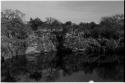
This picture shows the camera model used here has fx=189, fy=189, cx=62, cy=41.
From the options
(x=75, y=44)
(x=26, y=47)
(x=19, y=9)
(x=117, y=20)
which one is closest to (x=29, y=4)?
(x=19, y=9)

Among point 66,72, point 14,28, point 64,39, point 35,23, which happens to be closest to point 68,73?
point 66,72

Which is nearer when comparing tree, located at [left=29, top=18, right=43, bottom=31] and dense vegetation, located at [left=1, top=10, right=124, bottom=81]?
dense vegetation, located at [left=1, top=10, right=124, bottom=81]

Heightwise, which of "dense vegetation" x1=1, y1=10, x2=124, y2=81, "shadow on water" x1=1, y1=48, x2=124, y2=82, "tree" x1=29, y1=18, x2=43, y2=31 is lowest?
"shadow on water" x1=1, y1=48, x2=124, y2=82

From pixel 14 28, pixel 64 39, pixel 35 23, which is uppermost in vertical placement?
pixel 35 23

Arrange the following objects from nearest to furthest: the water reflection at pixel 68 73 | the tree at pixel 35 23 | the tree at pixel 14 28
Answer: the water reflection at pixel 68 73
the tree at pixel 14 28
the tree at pixel 35 23

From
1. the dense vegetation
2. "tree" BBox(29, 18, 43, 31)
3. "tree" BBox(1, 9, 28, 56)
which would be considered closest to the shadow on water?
the dense vegetation

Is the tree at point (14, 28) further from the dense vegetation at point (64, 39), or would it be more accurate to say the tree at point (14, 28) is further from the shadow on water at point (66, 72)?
the shadow on water at point (66, 72)

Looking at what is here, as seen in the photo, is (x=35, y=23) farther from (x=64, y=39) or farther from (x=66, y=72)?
(x=66, y=72)

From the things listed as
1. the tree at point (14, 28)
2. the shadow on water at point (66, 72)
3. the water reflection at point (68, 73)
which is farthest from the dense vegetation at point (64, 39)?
the water reflection at point (68, 73)

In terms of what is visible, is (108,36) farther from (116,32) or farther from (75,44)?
(75,44)

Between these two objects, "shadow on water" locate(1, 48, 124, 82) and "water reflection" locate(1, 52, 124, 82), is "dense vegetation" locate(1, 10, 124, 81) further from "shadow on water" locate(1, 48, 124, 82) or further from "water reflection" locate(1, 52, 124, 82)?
"water reflection" locate(1, 52, 124, 82)

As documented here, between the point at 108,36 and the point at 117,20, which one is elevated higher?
the point at 117,20
